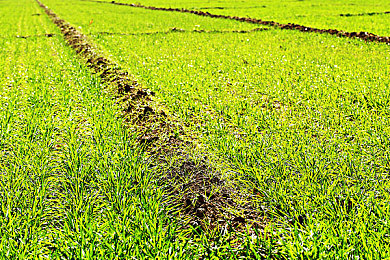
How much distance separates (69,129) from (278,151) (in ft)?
8.67

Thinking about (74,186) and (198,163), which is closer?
(74,186)

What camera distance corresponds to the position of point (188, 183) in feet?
10.7

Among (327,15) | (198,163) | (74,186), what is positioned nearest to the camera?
(74,186)

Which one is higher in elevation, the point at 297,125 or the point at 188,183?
the point at 297,125

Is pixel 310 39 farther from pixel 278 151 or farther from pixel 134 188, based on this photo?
pixel 134 188

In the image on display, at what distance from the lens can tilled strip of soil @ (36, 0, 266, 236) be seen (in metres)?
2.72

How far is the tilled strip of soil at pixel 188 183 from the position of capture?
272 centimetres

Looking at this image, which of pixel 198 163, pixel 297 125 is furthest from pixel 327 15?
pixel 198 163

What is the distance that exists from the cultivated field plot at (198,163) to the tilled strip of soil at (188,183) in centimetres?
2

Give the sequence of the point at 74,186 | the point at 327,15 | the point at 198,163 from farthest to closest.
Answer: the point at 327,15
the point at 198,163
the point at 74,186

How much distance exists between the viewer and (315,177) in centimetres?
309

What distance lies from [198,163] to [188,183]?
Result: 36 centimetres

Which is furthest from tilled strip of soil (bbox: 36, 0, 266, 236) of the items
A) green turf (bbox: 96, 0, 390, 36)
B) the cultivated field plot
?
green turf (bbox: 96, 0, 390, 36)

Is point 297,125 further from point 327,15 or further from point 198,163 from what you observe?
point 327,15
